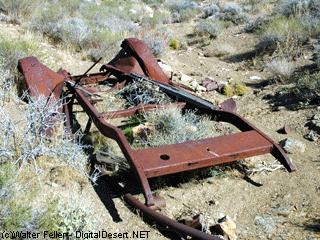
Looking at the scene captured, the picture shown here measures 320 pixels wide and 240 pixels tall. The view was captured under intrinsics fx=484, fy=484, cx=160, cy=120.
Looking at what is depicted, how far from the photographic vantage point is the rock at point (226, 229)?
408cm

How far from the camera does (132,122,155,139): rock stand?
240 inches

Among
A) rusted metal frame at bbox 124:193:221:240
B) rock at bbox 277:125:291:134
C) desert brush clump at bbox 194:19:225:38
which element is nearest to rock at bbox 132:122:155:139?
rusted metal frame at bbox 124:193:221:240

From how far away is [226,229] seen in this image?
4.11m

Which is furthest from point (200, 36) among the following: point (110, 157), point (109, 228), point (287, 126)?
point (109, 228)

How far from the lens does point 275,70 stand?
9234 millimetres

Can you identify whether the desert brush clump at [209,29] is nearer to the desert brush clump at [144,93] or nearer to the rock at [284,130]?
the desert brush clump at [144,93]

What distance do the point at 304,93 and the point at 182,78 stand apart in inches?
99.6

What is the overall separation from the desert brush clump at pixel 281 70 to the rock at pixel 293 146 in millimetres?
3158

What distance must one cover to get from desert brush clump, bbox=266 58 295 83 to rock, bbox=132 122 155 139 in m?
3.87

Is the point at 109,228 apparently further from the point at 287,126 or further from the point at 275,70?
the point at 275,70

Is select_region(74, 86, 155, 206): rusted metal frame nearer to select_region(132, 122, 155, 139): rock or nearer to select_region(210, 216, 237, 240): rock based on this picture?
select_region(210, 216, 237, 240): rock

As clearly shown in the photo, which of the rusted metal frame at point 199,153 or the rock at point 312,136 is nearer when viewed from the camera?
the rusted metal frame at point 199,153

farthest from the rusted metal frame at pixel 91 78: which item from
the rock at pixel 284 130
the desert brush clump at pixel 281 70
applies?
the desert brush clump at pixel 281 70

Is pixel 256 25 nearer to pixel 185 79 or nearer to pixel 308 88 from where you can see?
pixel 185 79
